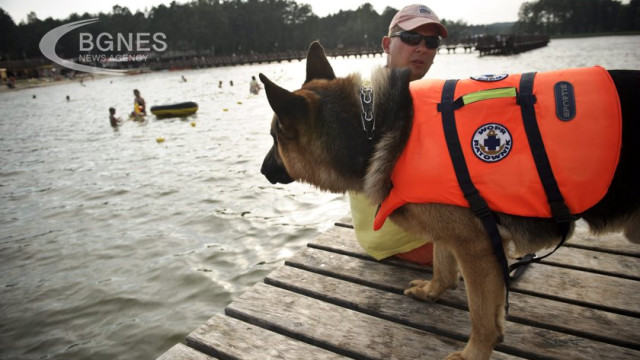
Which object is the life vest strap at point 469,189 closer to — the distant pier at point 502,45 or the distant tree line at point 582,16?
the distant pier at point 502,45

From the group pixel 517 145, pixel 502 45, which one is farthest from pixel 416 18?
pixel 502 45

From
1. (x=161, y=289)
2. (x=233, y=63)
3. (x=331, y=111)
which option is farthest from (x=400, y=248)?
(x=233, y=63)

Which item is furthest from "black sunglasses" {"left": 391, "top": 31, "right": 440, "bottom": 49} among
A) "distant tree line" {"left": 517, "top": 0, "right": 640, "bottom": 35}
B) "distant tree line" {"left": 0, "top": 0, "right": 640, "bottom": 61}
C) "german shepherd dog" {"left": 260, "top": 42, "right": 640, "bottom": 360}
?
"distant tree line" {"left": 517, "top": 0, "right": 640, "bottom": 35}

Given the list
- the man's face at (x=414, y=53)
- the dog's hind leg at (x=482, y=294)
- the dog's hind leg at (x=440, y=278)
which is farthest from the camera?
the man's face at (x=414, y=53)

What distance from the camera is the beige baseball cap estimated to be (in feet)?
14.4

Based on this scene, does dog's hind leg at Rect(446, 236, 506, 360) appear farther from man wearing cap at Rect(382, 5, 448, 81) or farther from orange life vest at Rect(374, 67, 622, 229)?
man wearing cap at Rect(382, 5, 448, 81)

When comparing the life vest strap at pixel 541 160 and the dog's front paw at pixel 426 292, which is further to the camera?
the dog's front paw at pixel 426 292

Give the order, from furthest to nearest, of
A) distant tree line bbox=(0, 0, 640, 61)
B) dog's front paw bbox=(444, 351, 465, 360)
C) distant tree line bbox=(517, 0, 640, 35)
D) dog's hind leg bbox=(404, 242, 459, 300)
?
distant tree line bbox=(0, 0, 640, 61), distant tree line bbox=(517, 0, 640, 35), dog's hind leg bbox=(404, 242, 459, 300), dog's front paw bbox=(444, 351, 465, 360)

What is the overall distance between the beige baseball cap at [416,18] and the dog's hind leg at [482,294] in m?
3.11

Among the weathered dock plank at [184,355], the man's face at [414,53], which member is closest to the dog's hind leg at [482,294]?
the weathered dock plank at [184,355]

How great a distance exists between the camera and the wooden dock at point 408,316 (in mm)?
2607

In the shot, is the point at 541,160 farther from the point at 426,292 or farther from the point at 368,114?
the point at 426,292

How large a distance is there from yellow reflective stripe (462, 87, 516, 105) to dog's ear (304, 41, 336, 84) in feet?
4.23

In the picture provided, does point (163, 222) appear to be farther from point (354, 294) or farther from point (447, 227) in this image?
point (447, 227)
